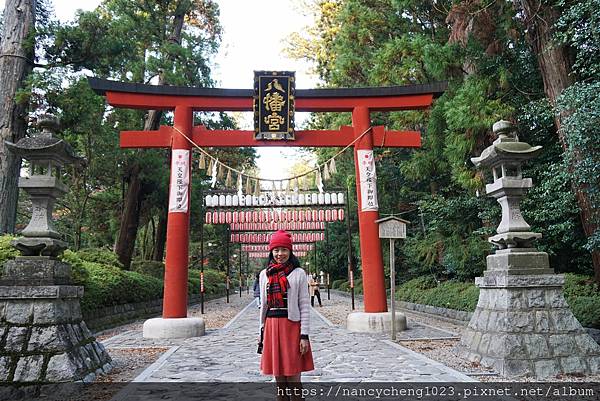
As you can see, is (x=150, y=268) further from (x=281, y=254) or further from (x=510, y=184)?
(x=281, y=254)

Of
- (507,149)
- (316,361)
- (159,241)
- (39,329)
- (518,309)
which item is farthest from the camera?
(159,241)

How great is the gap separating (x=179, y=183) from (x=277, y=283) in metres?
7.17

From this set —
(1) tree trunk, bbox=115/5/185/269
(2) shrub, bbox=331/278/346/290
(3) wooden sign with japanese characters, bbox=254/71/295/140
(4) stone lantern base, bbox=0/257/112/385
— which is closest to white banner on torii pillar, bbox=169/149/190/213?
(3) wooden sign with japanese characters, bbox=254/71/295/140

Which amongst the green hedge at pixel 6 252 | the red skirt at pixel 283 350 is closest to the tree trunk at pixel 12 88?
the green hedge at pixel 6 252

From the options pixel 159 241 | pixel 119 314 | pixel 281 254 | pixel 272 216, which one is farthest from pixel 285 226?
pixel 281 254

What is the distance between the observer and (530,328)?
5.96 m

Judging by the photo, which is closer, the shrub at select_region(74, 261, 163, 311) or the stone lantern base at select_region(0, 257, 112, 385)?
the stone lantern base at select_region(0, 257, 112, 385)

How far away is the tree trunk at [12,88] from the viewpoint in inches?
408

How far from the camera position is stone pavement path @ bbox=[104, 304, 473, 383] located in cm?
580

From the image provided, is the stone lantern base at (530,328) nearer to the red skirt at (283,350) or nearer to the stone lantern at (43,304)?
the red skirt at (283,350)

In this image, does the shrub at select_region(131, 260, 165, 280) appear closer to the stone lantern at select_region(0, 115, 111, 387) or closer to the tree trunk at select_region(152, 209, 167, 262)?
the tree trunk at select_region(152, 209, 167, 262)

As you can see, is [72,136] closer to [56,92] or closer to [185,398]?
[56,92]

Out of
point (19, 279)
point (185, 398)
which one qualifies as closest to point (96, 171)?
point (19, 279)

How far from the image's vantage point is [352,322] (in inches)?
414
